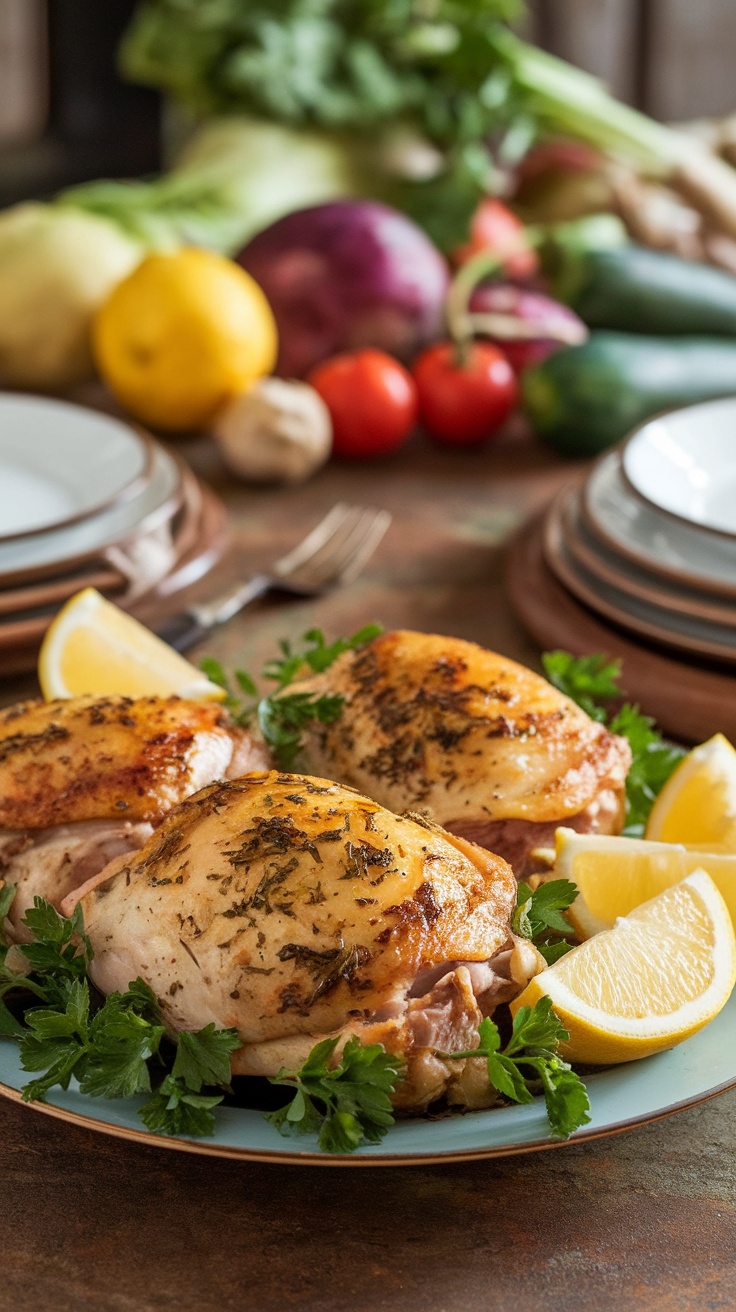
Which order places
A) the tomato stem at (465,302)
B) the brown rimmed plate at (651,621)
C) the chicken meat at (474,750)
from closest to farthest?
the chicken meat at (474,750)
the brown rimmed plate at (651,621)
the tomato stem at (465,302)

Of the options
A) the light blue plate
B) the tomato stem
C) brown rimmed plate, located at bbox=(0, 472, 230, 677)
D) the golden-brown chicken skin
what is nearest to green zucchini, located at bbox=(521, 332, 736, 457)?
the tomato stem

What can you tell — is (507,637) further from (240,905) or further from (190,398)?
(240,905)

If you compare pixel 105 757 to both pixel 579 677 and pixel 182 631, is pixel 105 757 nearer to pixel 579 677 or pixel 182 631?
pixel 579 677

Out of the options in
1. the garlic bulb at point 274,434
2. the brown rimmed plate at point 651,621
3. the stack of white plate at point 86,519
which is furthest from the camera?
the garlic bulb at point 274,434

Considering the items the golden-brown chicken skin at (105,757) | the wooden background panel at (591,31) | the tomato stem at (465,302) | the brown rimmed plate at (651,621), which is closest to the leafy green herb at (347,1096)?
the golden-brown chicken skin at (105,757)

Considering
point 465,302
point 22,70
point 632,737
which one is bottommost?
point 22,70

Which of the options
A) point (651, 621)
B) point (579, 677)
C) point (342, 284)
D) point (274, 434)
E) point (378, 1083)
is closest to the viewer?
point (378, 1083)

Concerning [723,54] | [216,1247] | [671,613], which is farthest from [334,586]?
[723,54]

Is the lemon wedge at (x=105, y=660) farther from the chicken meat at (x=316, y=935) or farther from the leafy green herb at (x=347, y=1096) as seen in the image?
the leafy green herb at (x=347, y=1096)

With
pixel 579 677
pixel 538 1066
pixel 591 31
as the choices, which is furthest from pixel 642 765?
pixel 591 31
